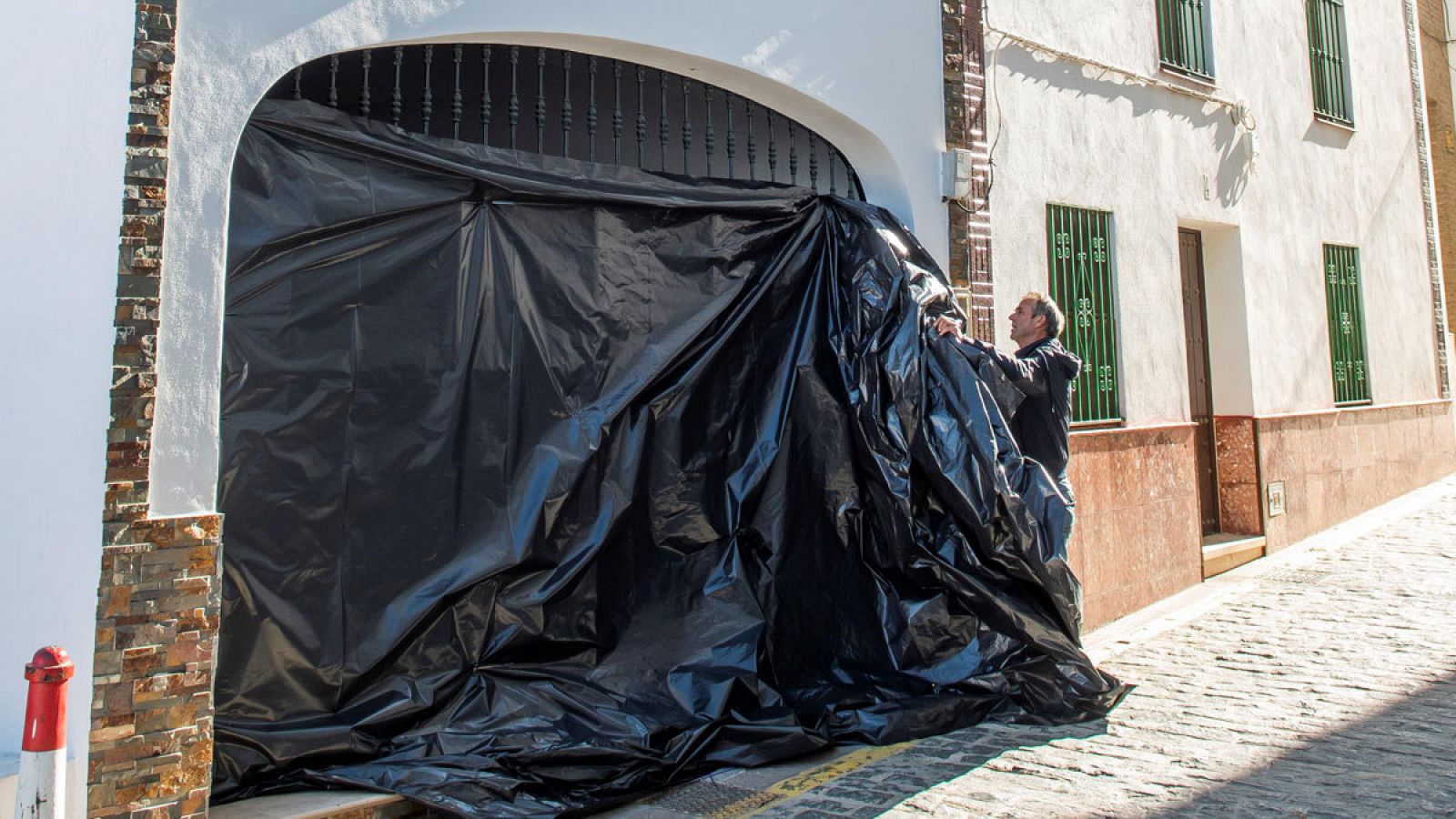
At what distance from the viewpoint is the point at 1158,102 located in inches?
348

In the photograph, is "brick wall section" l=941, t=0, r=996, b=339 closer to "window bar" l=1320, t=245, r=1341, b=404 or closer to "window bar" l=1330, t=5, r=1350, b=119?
"window bar" l=1320, t=245, r=1341, b=404

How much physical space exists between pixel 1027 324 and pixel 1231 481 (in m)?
4.66

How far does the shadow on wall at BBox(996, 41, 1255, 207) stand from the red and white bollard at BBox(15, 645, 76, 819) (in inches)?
257

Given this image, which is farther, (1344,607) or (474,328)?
(1344,607)

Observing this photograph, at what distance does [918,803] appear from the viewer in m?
4.38

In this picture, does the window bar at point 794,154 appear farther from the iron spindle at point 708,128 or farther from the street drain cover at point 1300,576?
the street drain cover at point 1300,576

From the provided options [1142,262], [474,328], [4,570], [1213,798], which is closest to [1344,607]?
[1142,262]

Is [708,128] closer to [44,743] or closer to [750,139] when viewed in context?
[750,139]

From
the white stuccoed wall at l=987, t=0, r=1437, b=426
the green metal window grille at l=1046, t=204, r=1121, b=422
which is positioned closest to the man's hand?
the white stuccoed wall at l=987, t=0, r=1437, b=426

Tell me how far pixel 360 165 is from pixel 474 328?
2.55 ft

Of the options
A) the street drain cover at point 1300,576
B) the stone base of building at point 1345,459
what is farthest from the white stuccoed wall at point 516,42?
the stone base of building at point 1345,459

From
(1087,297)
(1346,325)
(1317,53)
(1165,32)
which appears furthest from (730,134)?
(1317,53)

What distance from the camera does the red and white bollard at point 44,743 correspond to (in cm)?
289

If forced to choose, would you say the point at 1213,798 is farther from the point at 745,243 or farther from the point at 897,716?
the point at 745,243
